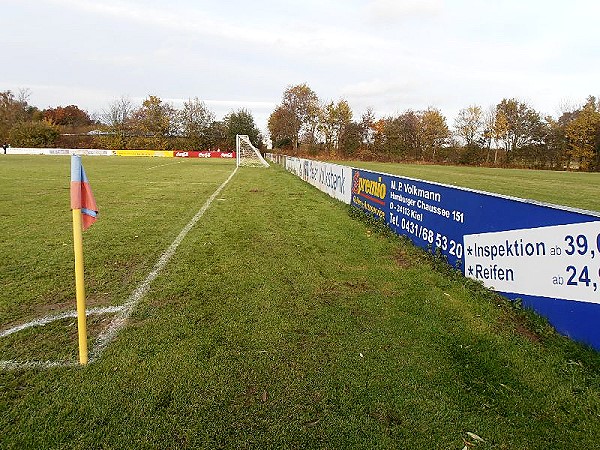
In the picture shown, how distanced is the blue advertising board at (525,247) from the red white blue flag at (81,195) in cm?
412

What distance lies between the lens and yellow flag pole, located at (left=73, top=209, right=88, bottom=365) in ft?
9.66

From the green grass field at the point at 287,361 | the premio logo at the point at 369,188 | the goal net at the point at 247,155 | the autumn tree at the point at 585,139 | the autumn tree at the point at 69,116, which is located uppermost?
the autumn tree at the point at 69,116

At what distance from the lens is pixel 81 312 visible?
9.70ft

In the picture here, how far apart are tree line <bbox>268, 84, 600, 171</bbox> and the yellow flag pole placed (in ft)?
196

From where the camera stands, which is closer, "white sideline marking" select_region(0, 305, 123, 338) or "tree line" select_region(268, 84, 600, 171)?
"white sideline marking" select_region(0, 305, 123, 338)

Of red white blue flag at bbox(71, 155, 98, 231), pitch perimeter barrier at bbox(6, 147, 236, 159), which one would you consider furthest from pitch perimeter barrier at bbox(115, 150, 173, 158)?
red white blue flag at bbox(71, 155, 98, 231)

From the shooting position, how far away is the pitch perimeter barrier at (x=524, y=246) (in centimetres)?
349

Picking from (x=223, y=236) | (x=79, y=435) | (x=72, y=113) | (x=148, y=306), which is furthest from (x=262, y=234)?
(x=72, y=113)

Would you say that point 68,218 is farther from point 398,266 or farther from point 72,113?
point 72,113

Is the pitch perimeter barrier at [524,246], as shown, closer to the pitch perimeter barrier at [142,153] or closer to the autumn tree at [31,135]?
the pitch perimeter barrier at [142,153]

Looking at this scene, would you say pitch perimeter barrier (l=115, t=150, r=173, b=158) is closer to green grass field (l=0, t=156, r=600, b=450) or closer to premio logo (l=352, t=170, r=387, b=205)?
premio logo (l=352, t=170, r=387, b=205)

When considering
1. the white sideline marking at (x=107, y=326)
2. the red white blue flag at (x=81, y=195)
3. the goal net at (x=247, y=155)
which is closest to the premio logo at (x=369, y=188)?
the white sideline marking at (x=107, y=326)

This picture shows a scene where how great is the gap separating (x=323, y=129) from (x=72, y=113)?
5999cm

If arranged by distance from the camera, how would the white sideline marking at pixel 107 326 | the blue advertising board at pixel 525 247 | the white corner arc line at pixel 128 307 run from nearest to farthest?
the white sideline marking at pixel 107 326, the white corner arc line at pixel 128 307, the blue advertising board at pixel 525 247
